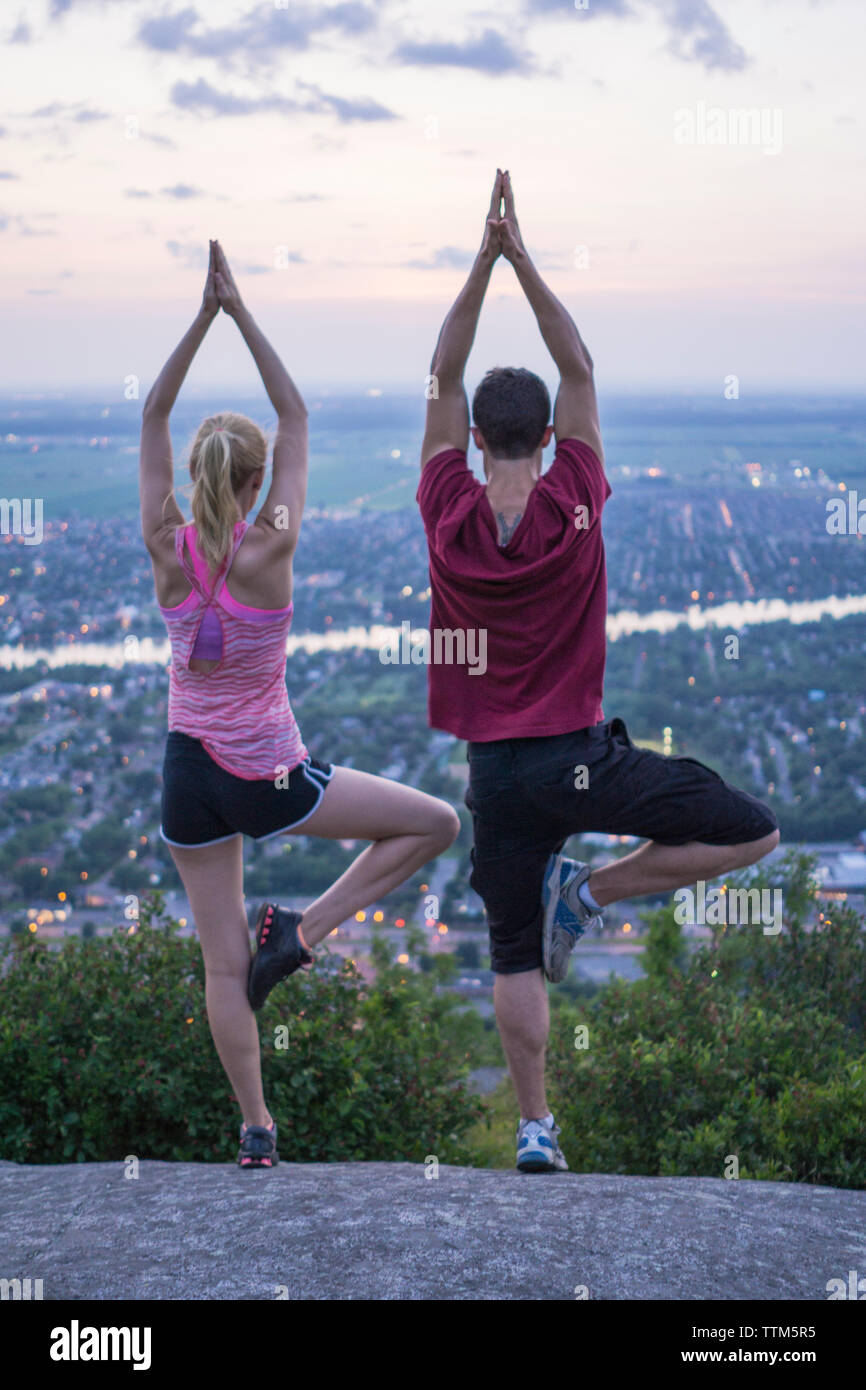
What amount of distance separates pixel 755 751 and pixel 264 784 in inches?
727

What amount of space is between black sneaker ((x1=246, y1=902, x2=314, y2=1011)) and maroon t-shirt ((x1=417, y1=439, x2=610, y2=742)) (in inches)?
34.2

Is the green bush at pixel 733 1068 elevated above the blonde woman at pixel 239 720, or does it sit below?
below

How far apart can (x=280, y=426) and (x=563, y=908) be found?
1.82m

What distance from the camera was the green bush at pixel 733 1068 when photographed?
4.79m

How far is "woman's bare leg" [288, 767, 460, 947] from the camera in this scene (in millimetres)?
3869

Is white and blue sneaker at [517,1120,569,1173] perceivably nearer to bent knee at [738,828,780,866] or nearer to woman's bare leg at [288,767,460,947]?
woman's bare leg at [288,767,460,947]

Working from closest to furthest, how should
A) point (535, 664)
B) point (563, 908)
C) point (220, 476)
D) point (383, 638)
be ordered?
1. point (220, 476)
2. point (535, 664)
3. point (563, 908)
4. point (383, 638)

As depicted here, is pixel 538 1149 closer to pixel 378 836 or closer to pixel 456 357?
Result: pixel 378 836

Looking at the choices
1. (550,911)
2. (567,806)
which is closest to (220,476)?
(567,806)

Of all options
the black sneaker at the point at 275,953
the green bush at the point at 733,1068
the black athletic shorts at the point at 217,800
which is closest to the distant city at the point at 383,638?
the green bush at the point at 733,1068

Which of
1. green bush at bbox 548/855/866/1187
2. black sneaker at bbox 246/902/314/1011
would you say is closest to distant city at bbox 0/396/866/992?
green bush at bbox 548/855/866/1187

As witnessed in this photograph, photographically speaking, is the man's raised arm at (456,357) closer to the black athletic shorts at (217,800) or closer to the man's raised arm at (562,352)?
the man's raised arm at (562,352)

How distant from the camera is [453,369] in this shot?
3.85 meters

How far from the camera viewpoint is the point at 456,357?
385 cm
